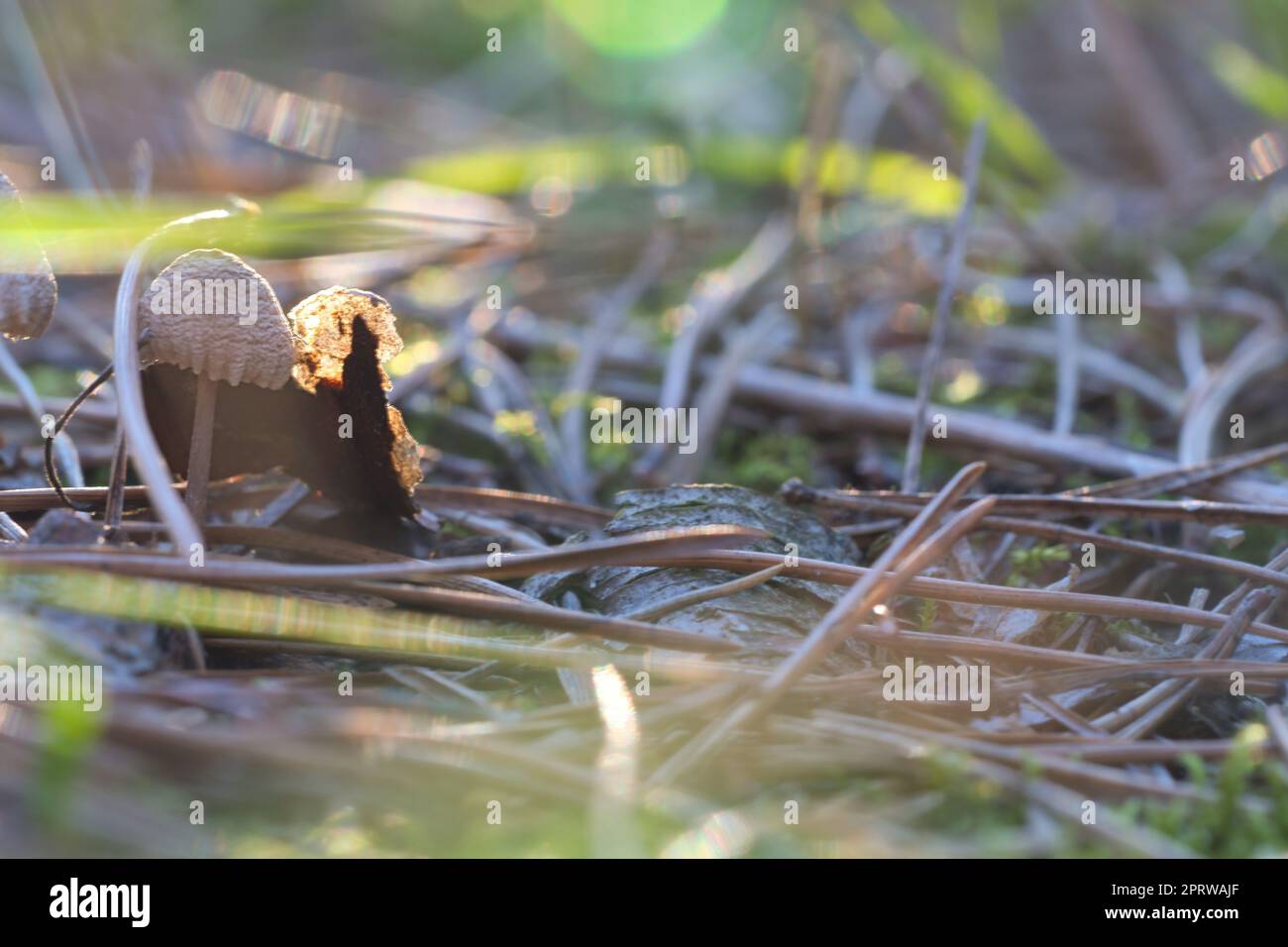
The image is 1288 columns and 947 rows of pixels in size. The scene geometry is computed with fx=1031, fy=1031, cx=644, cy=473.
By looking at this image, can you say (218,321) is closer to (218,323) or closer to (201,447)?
(218,323)

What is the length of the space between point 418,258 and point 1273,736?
2838 millimetres

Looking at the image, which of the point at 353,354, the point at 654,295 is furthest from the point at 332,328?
the point at 654,295

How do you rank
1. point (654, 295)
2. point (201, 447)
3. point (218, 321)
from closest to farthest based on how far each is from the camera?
point (218, 321)
point (201, 447)
point (654, 295)

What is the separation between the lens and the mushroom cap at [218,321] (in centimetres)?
135

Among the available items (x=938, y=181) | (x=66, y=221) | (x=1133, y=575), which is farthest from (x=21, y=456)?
(x=938, y=181)

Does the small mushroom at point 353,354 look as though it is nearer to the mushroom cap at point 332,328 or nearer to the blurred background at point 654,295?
the mushroom cap at point 332,328

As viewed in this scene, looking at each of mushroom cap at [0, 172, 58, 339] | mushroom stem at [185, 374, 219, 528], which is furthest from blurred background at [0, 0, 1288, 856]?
mushroom cap at [0, 172, 58, 339]

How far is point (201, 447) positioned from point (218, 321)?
24cm

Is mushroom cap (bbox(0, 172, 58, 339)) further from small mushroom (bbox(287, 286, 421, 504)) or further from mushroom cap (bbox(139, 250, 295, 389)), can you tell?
small mushroom (bbox(287, 286, 421, 504))

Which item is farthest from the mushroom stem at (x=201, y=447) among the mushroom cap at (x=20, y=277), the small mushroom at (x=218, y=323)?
the mushroom cap at (x=20, y=277)

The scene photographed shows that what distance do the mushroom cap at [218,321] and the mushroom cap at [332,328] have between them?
0.34 ft

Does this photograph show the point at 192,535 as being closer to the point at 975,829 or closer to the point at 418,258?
the point at 975,829

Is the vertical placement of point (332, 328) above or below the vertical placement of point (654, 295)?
below

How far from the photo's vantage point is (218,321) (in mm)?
1352
